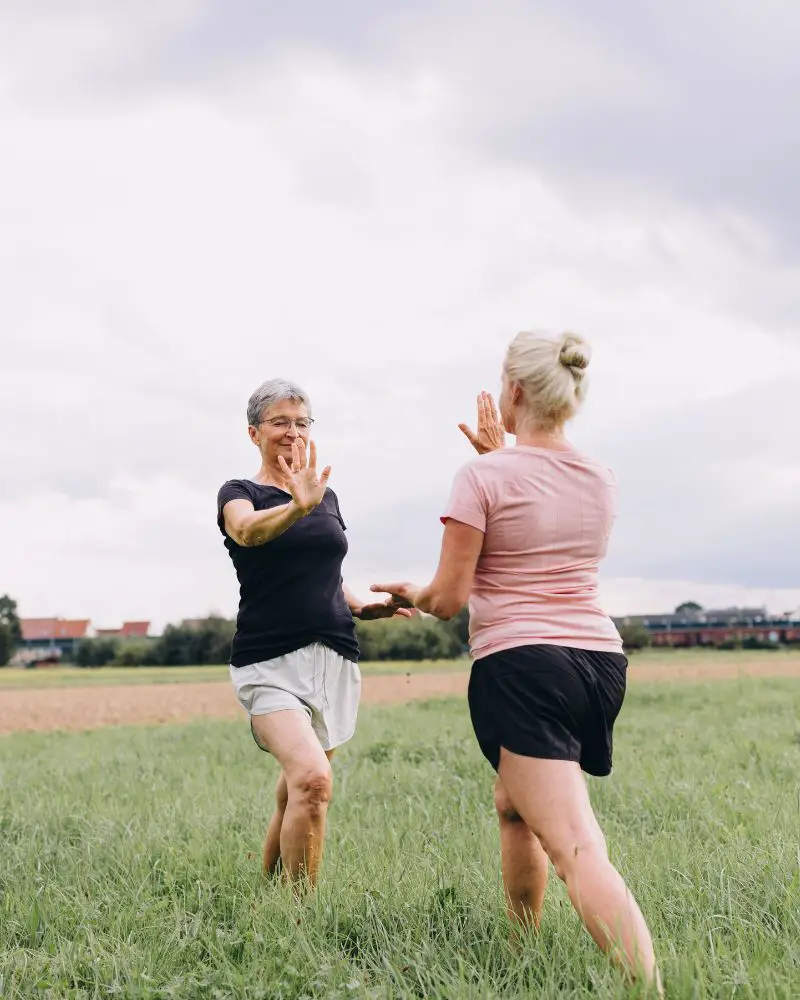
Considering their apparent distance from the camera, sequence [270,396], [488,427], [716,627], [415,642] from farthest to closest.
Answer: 1. [716,627]
2. [415,642]
3. [270,396]
4. [488,427]

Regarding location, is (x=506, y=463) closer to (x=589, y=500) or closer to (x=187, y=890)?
(x=589, y=500)

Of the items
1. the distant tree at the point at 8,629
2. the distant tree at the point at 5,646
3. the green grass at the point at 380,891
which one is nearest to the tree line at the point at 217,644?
the distant tree at the point at 5,646

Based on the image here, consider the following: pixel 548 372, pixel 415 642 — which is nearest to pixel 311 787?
pixel 548 372

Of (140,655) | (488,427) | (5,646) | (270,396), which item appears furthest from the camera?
(5,646)

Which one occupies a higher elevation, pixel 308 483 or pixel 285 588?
pixel 308 483

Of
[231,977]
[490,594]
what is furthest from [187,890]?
[490,594]

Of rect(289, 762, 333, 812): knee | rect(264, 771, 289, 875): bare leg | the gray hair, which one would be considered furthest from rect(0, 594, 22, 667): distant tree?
rect(289, 762, 333, 812): knee

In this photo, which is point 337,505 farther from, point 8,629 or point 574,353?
point 8,629

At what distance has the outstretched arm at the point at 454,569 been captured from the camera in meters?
3.10

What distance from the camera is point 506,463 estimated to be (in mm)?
3152

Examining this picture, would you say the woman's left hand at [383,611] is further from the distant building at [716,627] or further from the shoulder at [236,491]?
the distant building at [716,627]

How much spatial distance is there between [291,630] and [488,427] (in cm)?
146

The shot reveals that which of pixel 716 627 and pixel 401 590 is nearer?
pixel 401 590

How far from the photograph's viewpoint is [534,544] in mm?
3162
